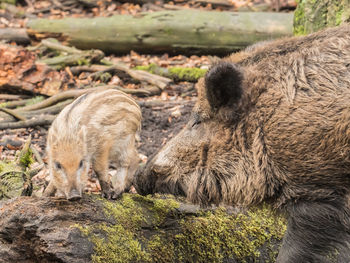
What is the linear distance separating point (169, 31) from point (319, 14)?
4328 mm

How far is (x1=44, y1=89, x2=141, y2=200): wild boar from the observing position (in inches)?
139

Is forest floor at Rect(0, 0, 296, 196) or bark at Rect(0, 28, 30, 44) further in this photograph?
bark at Rect(0, 28, 30, 44)

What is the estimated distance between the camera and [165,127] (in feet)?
22.6

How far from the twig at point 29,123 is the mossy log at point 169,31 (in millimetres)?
3786

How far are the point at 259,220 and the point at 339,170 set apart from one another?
131cm

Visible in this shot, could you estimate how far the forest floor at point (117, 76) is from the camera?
253 inches

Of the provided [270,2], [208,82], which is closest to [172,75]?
[270,2]

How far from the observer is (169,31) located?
32.4 feet

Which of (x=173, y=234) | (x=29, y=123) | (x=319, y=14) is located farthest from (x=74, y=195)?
(x=319, y=14)

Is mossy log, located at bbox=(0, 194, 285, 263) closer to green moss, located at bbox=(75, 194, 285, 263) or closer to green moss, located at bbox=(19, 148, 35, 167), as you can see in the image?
green moss, located at bbox=(75, 194, 285, 263)

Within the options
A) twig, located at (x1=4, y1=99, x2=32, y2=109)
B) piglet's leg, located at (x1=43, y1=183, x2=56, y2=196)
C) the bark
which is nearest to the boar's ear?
piglet's leg, located at (x1=43, y1=183, x2=56, y2=196)

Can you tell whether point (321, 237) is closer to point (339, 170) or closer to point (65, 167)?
point (339, 170)

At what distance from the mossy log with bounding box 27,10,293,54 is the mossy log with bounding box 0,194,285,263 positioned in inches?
237

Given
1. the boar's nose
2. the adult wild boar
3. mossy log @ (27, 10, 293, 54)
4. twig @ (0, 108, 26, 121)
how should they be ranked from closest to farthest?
the adult wild boar, the boar's nose, twig @ (0, 108, 26, 121), mossy log @ (27, 10, 293, 54)
